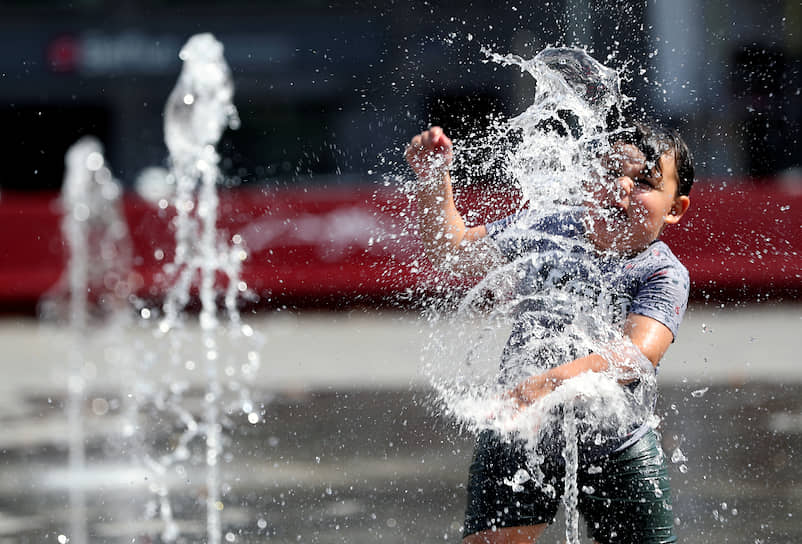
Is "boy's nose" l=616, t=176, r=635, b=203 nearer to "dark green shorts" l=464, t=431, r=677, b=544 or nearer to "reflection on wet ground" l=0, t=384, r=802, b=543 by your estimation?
"dark green shorts" l=464, t=431, r=677, b=544

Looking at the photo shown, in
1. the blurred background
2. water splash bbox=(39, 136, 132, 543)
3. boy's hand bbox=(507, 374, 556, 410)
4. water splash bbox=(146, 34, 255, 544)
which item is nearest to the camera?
boy's hand bbox=(507, 374, 556, 410)

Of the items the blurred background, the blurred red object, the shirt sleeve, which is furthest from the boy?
the blurred red object

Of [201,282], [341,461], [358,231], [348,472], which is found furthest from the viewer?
[201,282]

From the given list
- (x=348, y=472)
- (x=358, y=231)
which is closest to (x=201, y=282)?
(x=358, y=231)

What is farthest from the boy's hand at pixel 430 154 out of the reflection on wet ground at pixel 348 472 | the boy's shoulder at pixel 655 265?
the reflection on wet ground at pixel 348 472

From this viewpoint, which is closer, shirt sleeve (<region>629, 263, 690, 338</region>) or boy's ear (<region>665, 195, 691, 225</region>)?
shirt sleeve (<region>629, 263, 690, 338</region>)

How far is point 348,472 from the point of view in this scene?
4293 millimetres

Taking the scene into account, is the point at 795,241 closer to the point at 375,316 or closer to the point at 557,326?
the point at 375,316

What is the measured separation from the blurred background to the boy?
0.58 metres

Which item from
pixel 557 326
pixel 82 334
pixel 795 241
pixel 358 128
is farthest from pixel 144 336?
pixel 358 128

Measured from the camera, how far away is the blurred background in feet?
12.5

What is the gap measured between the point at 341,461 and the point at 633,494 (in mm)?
2425

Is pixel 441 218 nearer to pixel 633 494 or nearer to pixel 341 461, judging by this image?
pixel 633 494

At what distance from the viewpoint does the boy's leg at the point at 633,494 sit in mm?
2205
